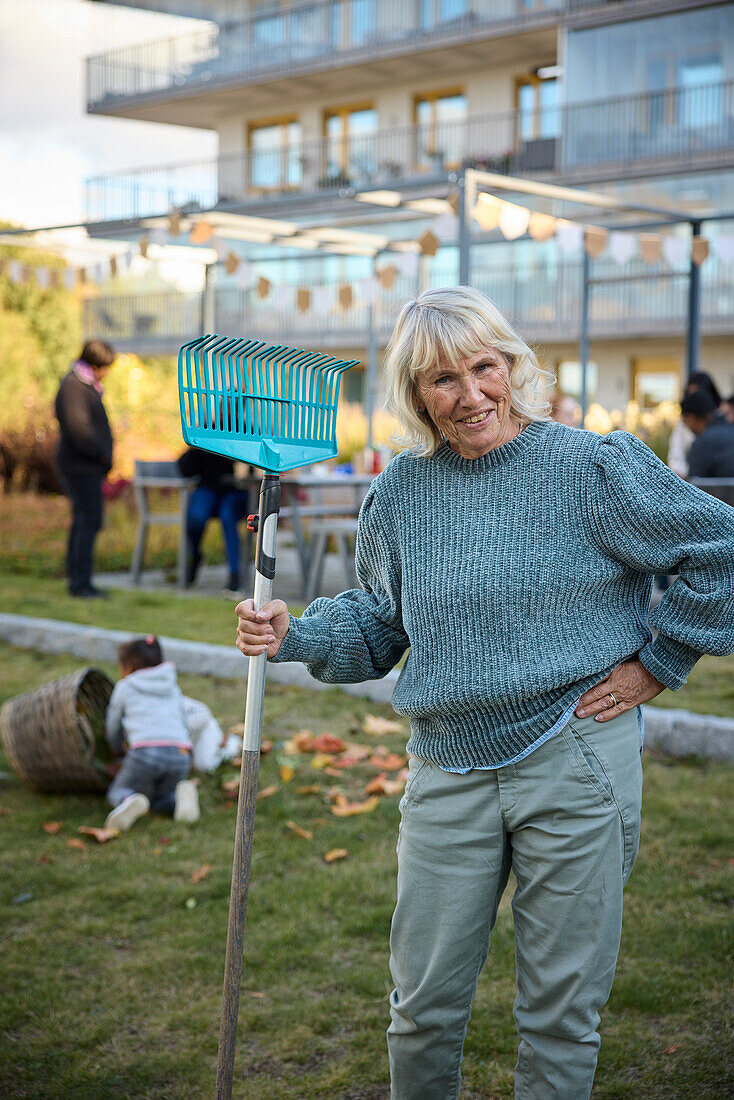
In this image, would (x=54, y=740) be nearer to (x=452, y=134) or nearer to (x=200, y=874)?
(x=200, y=874)

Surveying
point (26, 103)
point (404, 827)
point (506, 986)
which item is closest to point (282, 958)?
point (506, 986)

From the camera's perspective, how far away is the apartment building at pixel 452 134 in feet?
73.3

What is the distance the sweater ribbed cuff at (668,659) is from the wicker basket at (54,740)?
9.56 feet

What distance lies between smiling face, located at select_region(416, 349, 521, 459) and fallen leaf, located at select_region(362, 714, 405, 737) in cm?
339

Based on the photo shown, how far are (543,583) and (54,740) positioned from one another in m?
2.98

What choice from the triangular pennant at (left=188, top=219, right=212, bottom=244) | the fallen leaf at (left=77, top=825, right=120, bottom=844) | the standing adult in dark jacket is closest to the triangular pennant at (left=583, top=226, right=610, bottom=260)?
the triangular pennant at (left=188, top=219, right=212, bottom=244)

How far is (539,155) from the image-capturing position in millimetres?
23969

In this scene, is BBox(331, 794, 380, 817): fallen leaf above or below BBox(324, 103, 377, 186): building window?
below

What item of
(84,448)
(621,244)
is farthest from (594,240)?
(84,448)

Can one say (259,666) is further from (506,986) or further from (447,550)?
(506,986)

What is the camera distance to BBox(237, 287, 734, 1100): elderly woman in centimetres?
200

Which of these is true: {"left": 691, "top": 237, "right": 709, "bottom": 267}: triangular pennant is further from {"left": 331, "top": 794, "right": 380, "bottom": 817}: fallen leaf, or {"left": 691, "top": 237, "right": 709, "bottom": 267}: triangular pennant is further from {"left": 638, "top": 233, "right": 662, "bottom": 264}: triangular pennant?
{"left": 331, "top": 794, "right": 380, "bottom": 817}: fallen leaf

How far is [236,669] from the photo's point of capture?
6484 mm

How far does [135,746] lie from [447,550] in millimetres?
2671
